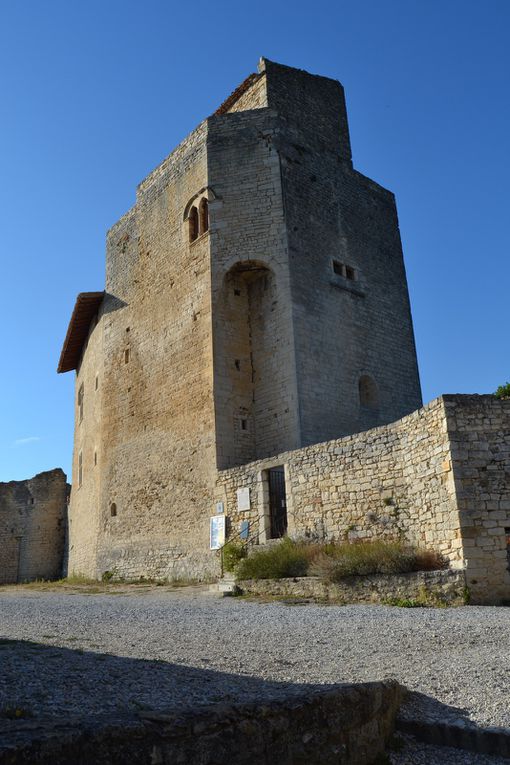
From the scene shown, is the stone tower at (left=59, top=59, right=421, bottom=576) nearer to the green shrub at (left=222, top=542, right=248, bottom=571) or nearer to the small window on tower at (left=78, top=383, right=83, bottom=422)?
the green shrub at (left=222, top=542, right=248, bottom=571)

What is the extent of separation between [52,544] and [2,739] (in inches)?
915

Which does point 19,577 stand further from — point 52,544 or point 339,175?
point 339,175

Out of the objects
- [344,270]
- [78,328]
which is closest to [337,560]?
[344,270]

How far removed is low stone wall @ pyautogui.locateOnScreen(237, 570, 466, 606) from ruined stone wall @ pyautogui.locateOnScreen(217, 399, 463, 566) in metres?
0.41

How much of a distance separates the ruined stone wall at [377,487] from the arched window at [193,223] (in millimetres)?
7017

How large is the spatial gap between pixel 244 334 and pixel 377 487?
645 centimetres

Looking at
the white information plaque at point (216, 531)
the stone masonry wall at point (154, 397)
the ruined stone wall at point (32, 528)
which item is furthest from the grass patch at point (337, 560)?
the ruined stone wall at point (32, 528)

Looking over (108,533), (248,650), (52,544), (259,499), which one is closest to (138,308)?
(108,533)

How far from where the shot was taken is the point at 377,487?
33.8ft

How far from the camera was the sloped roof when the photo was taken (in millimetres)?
20531

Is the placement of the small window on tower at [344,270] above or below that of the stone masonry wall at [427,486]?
above

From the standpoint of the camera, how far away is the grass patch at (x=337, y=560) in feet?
29.2

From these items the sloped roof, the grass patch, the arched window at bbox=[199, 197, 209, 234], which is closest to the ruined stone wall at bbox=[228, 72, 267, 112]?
the arched window at bbox=[199, 197, 209, 234]

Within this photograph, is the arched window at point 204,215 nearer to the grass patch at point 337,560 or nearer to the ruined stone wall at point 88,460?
the ruined stone wall at point 88,460
